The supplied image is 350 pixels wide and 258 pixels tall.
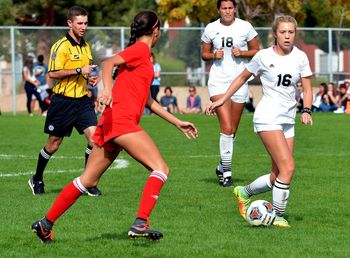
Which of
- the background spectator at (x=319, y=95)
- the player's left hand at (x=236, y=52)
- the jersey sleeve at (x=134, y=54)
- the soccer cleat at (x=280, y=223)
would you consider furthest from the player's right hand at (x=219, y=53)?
the background spectator at (x=319, y=95)

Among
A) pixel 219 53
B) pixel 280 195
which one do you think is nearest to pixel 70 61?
pixel 219 53

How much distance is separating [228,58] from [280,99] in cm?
391

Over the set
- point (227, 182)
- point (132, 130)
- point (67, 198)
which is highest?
point (132, 130)

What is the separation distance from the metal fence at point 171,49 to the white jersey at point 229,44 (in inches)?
803

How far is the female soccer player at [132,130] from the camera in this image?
9.06 m

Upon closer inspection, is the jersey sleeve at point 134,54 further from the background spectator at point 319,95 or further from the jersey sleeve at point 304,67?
the background spectator at point 319,95

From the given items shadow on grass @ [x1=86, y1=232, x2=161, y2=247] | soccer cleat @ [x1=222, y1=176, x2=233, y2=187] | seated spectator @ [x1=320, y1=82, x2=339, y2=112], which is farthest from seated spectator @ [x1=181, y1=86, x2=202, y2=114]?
shadow on grass @ [x1=86, y1=232, x2=161, y2=247]

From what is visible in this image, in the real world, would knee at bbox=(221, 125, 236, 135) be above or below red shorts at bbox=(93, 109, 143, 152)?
below

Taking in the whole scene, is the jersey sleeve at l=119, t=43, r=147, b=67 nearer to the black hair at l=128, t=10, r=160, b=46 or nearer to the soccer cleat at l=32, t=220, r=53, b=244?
the black hair at l=128, t=10, r=160, b=46

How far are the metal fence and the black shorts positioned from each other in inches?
Result: 839

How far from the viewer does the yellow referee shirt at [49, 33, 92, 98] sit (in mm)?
13117

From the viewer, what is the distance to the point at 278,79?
10516 millimetres

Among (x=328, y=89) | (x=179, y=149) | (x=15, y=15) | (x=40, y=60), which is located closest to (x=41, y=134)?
(x=179, y=149)

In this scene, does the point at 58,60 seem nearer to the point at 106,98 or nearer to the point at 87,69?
the point at 87,69
